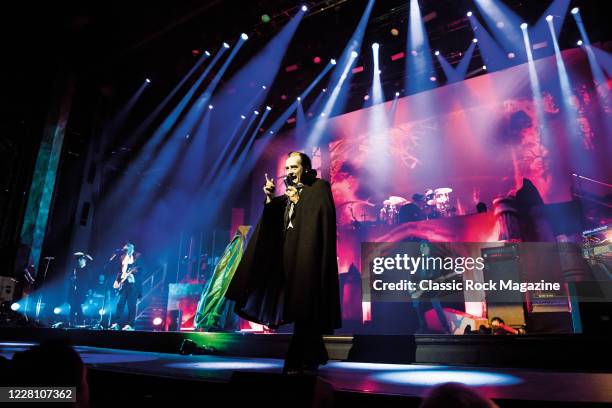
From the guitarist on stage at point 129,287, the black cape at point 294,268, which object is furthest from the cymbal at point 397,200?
the black cape at point 294,268

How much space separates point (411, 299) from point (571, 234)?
349 centimetres

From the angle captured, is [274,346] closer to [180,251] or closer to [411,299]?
[411,299]

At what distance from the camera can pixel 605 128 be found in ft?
25.8

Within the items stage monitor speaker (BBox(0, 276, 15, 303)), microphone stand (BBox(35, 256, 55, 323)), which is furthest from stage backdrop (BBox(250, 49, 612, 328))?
stage monitor speaker (BBox(0, 276, 15, 303))

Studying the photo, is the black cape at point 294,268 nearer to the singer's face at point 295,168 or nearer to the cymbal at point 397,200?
the singer's face at point 295,168

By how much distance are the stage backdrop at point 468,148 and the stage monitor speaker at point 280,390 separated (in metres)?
8.27

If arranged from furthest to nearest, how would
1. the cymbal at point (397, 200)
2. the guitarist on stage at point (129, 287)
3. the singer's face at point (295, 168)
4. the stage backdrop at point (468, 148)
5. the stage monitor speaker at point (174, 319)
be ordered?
the cymbal at point (397, 200) < the stage monitor speaker at point (174, 319) < the stage backdrop at point (468, 148) < the guitarist on stage at point (129, 287) < the singer's face at point (295, 168)

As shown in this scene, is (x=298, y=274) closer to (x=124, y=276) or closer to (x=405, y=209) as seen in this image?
(x=124, y=276)

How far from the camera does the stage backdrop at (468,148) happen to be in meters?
8.18

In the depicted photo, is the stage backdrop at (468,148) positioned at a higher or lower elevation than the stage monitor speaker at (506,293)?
higher

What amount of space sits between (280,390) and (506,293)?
24.7ft

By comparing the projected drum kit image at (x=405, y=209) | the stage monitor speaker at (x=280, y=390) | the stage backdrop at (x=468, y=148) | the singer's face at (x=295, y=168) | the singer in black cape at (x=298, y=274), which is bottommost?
the stage monitor speaker at (x=280, y=390)

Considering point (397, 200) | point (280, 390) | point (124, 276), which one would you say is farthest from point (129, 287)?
point (280, 390)

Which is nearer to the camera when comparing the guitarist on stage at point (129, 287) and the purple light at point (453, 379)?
the purple light at point (453, 379)
